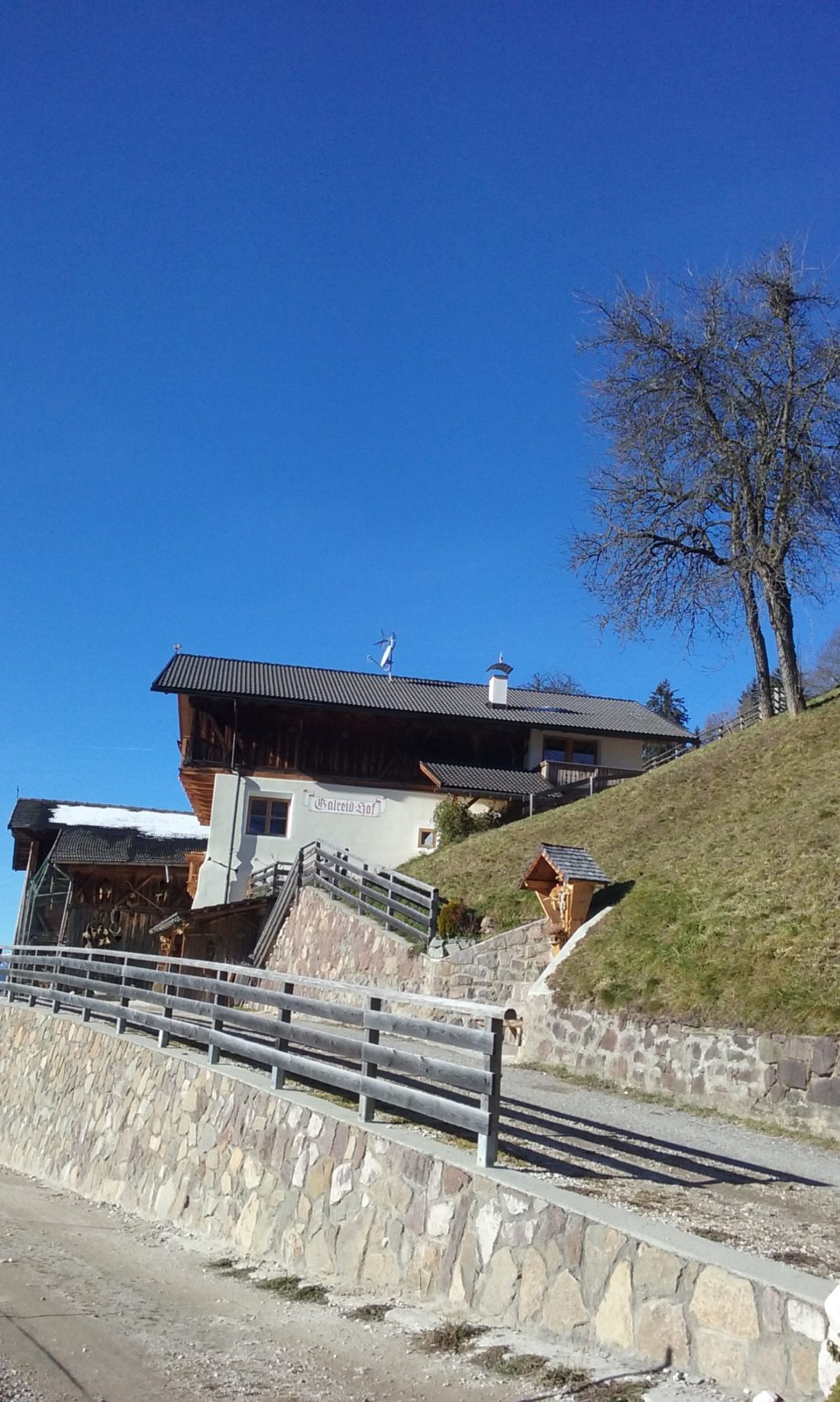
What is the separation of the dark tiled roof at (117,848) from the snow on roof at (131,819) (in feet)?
3.61

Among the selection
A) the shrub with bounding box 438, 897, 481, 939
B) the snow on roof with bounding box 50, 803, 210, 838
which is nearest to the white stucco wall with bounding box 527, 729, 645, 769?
the snow on roof with bounding box 50, 803, 210, 838

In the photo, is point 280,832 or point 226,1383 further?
point 280,832

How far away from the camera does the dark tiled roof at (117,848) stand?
36281 mm

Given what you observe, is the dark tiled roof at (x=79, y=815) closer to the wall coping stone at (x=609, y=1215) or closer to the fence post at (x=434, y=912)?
the fence post at (x=434, y=912)

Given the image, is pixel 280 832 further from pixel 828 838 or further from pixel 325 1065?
pixel 325 1065

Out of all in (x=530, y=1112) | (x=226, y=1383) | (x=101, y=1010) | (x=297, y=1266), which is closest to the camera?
(x=226, y=1383)

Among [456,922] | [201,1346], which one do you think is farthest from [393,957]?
[201,1346]

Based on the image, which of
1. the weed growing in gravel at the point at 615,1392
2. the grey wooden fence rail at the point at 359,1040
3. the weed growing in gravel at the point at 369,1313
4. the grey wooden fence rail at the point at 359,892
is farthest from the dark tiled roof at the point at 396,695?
the weed growing in gravel at the point at 615,1392

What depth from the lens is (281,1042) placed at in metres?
9.27

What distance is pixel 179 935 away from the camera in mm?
27188

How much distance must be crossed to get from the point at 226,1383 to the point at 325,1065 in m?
3.00

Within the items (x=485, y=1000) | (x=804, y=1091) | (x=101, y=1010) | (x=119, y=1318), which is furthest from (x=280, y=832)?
(x=119, y=1318)

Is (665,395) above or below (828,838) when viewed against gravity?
above

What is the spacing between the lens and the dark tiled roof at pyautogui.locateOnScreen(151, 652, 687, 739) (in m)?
35.3
